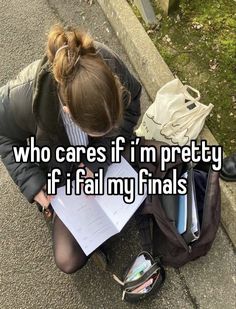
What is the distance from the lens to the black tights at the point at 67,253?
8.01 ft

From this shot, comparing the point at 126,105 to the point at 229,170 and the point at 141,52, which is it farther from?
the point at 141,52

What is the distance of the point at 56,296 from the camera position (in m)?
2.50

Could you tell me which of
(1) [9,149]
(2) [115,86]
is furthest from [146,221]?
(2) [115,86]

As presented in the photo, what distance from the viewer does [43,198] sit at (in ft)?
7.95

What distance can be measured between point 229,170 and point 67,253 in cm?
97

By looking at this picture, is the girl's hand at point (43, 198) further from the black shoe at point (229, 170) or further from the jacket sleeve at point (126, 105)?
the black shoe at point (229, 170)

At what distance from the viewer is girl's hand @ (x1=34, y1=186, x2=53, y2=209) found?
242 centimetres

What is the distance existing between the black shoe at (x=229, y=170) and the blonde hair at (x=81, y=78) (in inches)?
36.9

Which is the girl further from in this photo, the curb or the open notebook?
the curb

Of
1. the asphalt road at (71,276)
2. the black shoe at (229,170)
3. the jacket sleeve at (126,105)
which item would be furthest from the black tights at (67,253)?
the black shoe at (229,170)

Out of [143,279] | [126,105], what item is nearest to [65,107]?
[126,105]

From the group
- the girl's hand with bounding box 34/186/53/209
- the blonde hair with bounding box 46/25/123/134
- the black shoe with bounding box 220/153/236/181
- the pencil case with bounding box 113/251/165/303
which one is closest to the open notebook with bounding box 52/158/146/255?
the girl's hand with bounding box 34/186/53/209

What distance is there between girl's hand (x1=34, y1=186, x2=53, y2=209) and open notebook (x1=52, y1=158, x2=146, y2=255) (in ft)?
0.11

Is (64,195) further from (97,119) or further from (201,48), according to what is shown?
(201,48)
